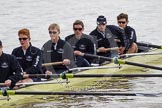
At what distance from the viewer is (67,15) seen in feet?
109

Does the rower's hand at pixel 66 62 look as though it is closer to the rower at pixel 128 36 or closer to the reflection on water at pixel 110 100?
the reflection on water at pixel 110 100

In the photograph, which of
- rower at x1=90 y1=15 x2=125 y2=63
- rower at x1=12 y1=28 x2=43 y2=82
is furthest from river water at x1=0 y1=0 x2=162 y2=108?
rower at x1=12 y1=28 x2=43 y2=82

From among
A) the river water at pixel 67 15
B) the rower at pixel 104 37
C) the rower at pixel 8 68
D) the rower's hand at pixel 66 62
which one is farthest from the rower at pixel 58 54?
the river water at pixel 67 15

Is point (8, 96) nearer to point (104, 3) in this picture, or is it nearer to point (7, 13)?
point (7, 13)

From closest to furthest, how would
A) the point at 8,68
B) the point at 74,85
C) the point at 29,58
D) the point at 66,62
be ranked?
the point at 8,68 < the point at 29,58 < the point at 66,62 < the point at 74,85

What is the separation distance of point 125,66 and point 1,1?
23576mm

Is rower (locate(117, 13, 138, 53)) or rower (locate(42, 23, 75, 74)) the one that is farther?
rower (locate(117, 13, 138, 53))

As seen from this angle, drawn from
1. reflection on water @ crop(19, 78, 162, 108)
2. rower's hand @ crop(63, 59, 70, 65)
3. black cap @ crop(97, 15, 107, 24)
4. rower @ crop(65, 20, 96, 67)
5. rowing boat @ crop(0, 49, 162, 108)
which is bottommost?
reflection on water @ crop(19, 78, 162, 108)

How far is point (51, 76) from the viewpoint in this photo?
1252 centimetres

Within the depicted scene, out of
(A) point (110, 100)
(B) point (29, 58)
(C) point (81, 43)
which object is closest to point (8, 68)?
(B) point (29, 58)

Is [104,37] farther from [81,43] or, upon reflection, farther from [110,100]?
[110,100]

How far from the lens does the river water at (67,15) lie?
26.2 m

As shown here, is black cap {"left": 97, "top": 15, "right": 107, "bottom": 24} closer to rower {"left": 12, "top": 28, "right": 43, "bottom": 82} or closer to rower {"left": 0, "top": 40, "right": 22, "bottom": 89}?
rower {"left": 12, "top": 28, "right": 43, "bottom": 82}

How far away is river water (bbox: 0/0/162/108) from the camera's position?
2616cm
